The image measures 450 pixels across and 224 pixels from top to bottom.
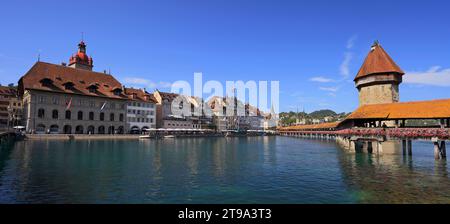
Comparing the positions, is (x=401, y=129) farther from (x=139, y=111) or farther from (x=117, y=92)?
(x=139, y=111)

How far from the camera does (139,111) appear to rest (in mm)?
103562

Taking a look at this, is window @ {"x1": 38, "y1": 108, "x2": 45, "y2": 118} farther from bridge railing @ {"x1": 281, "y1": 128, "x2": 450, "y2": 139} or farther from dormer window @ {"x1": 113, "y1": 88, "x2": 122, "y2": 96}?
bridge railing @ {"x1": 281, "y1": 128, "x2": 450, "y2": 139}

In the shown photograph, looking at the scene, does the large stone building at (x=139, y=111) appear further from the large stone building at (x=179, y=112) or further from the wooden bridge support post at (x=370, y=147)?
the wooden bridge support post at (x=370, y=147)

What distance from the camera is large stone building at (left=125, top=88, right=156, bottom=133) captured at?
100m

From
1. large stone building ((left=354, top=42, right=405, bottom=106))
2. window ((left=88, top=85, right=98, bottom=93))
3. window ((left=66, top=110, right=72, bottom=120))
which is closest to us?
large stone building ((left=354, top=42, right=405, bottom=106))

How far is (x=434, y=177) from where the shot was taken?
24.6m

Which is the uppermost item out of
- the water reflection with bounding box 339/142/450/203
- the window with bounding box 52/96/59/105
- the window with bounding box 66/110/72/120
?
the window with bounding box 52/96/59/105

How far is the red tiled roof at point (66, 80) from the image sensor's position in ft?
258

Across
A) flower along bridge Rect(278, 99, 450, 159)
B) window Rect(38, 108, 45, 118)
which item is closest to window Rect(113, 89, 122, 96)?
window Rect(38, 108, 45, 118)

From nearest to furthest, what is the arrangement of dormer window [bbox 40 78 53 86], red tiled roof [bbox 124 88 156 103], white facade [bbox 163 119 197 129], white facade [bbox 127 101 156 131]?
dormer window [bbox 40 78 53 86] → white facade [bbox 127 101 156 131] → red tiled roof [bbox 124 88 156 103] → white facade [bbox 163 119 197 129]

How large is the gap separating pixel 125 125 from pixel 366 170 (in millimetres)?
81668

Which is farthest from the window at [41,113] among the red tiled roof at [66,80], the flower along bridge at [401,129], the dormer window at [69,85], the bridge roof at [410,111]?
the bridge roof at [410,111]
